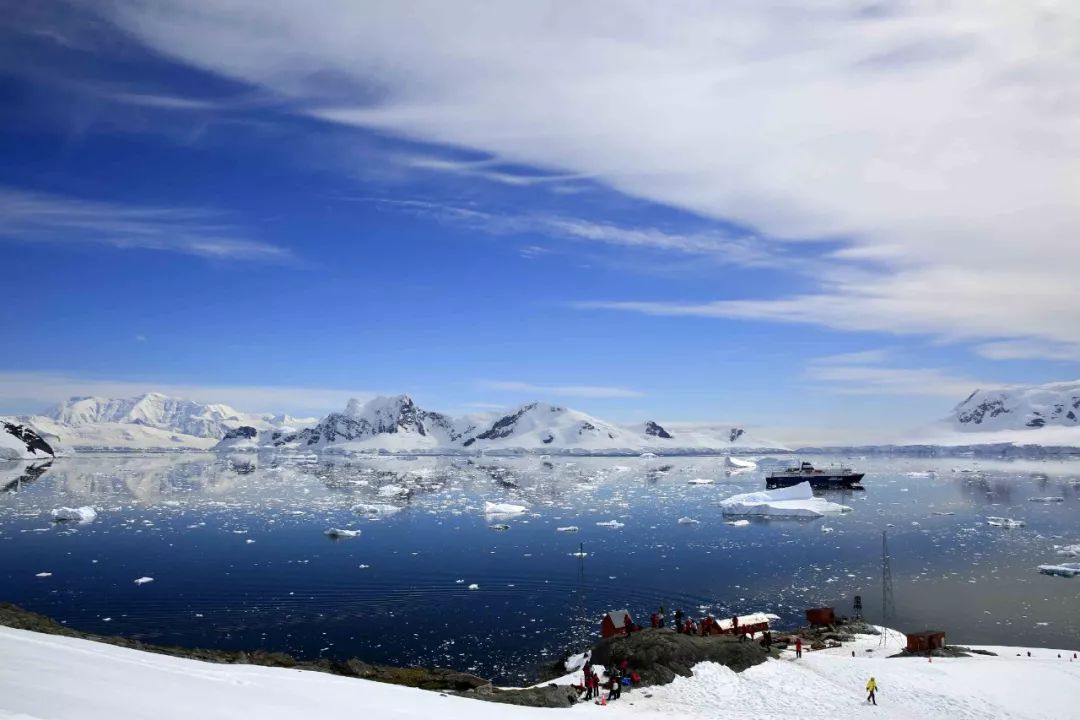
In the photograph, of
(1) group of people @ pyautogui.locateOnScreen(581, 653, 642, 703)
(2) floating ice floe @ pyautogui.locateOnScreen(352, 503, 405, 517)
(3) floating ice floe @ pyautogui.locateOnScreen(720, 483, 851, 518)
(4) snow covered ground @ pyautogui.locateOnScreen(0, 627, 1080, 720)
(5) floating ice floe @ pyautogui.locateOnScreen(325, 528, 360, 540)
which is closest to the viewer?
(4) snow covered ground @ pyautogui.locateOnScreen(0, 627, 1080, 720)

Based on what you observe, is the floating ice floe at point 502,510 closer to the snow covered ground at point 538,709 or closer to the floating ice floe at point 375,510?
the floating ice floe at point 375,510

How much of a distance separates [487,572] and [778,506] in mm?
39629

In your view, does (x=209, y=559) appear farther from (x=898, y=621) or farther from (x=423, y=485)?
(x=423, y=485)

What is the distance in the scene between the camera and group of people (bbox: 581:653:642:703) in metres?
21.7

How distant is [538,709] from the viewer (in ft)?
62.5

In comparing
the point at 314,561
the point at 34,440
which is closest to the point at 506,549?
the point at 314,561

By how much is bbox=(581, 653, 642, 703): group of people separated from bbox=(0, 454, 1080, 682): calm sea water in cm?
376

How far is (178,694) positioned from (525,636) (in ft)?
62.3

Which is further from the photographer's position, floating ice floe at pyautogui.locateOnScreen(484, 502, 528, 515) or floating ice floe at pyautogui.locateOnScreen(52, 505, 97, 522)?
floating ice floe at pyautogui.locateOnScreen(484, 502, 528, 515)

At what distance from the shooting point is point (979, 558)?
4512 cm

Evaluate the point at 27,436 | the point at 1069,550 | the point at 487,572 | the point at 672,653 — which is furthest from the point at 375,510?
the point at 27,436

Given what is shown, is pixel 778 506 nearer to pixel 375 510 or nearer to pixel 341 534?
pixel 375 510

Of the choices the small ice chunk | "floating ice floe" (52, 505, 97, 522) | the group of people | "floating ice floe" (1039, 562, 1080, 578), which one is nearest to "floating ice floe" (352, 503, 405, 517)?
"floating ice floe" (52, 505, 97, 522)

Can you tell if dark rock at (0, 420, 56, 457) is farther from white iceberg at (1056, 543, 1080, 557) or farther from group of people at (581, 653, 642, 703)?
white iceberg at (1056, 543, 1080, 557)
